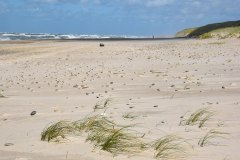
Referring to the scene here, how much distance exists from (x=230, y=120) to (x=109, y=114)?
1911 mm

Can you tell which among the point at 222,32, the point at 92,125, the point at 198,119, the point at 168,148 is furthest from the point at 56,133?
the point at 222,32

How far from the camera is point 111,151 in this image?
15.0 feet

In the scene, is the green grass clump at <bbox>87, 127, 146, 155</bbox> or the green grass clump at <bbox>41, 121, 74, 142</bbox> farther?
the green grass clump at <bbox>41, 121, 74, 142</bbox>

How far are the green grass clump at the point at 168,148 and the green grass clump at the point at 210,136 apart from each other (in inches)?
9.9

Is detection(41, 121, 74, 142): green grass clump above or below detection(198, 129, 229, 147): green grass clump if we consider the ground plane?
above

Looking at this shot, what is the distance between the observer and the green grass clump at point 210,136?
190 inches

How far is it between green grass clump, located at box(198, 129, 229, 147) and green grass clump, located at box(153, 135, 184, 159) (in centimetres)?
25

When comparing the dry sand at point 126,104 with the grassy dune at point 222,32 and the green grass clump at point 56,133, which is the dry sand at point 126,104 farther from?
the grassy dune at point 222,32

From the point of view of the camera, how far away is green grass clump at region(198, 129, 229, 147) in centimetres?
483

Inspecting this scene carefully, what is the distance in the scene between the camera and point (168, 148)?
4.45 meters

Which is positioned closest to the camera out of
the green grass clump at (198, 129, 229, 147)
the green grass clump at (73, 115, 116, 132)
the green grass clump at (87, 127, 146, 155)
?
the green grass clump at (87, 127, 146, 155)

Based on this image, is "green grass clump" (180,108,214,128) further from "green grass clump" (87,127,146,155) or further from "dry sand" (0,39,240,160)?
"green grass clump" (87,127,146,155)

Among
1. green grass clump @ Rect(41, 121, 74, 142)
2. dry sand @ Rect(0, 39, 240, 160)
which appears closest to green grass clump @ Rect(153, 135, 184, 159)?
dry sand @ Rect(0, 39, 240, 160)

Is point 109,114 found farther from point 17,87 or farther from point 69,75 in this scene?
point 69,75
